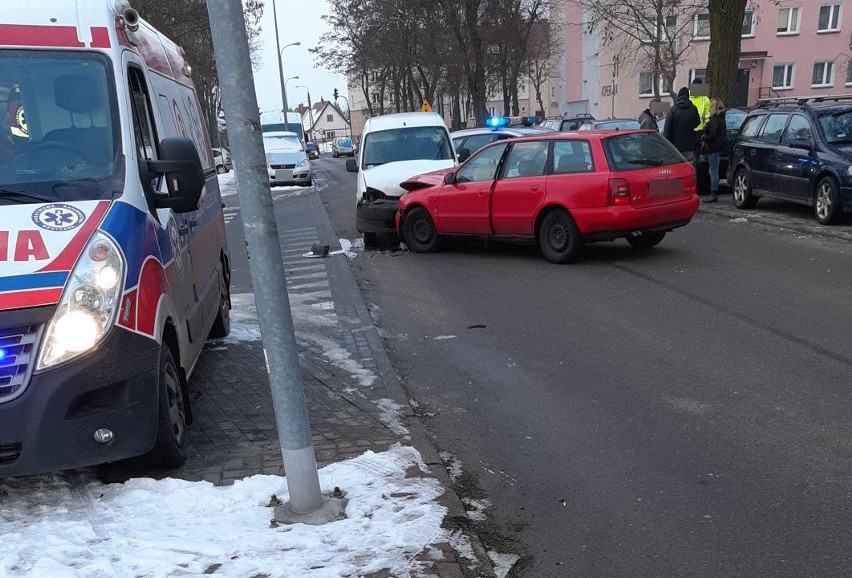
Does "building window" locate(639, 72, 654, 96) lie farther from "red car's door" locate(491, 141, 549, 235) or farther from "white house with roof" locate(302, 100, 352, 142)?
"white house with roof" locate(302, 100, 352, 142)

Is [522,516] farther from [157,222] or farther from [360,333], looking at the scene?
[360,333]

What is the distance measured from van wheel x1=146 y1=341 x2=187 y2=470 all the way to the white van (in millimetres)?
8136

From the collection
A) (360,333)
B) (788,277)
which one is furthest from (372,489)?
(788,277)

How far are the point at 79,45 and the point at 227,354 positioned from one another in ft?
10.2

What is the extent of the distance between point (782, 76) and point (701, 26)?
7541 mm

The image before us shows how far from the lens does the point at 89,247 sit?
12.1 ft

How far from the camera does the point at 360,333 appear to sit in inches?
292

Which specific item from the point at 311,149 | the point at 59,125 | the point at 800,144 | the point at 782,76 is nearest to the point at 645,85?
the point at 782,76

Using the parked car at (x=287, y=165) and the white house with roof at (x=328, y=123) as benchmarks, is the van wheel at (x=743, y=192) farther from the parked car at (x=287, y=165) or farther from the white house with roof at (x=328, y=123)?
the white house with roof at (x=328, y=123)

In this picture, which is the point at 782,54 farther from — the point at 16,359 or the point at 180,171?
the point at 16,359

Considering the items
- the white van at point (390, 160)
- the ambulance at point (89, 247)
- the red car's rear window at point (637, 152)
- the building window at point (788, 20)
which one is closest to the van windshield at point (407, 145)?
the white van at point (390, 160)

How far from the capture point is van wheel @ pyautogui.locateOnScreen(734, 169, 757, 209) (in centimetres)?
1412

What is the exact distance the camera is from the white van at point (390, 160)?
12.6 meters

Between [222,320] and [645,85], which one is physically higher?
[645,85]
